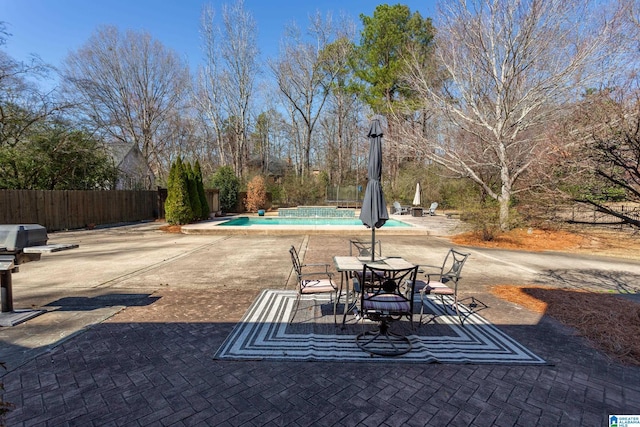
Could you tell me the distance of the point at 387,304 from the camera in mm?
3238

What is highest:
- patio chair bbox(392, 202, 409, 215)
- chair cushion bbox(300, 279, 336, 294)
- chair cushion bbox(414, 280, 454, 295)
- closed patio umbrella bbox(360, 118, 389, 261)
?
closed patio umbrella bbox(360, 118, 389, 261)

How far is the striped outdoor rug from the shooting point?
3.06 meters

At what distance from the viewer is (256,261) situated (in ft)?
24.7

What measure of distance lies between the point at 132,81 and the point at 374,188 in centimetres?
2731

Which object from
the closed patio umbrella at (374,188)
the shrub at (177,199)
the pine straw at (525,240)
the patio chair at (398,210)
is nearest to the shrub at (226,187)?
the shrub at (177,199)

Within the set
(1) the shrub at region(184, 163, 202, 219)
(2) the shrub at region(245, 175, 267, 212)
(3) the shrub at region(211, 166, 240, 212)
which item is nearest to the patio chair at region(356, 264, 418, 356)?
(1) the shrub at region(184, 163, 202, 219)

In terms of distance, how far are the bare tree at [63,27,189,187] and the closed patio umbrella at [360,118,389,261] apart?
983 inches

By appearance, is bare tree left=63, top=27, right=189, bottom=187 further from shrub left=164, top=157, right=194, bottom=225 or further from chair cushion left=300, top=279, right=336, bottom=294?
chair cushion left=300, top=279, right=336, bottom=294

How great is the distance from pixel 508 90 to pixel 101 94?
88.4 feet

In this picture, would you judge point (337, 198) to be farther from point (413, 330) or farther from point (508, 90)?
point (413, 330)

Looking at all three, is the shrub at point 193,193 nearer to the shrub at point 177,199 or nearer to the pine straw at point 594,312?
the shrub at point 177,199

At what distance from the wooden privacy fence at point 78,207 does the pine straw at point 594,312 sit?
52.8 feet

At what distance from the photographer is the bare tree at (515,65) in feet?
32.5

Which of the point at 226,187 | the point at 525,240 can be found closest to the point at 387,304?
the point at 525,240
